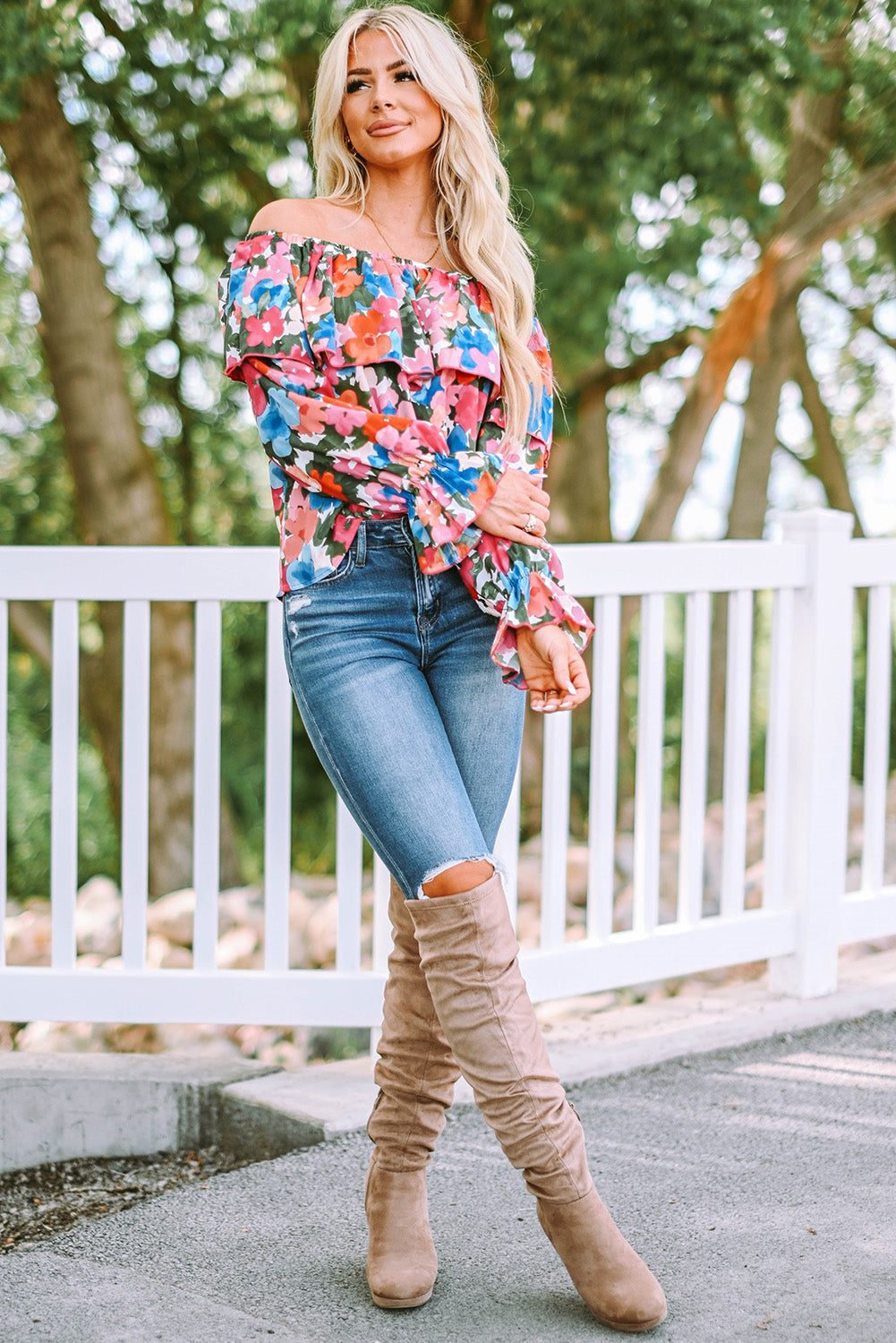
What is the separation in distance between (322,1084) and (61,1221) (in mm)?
562

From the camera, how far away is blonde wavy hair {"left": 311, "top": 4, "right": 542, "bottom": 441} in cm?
185

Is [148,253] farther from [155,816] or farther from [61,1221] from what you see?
[61,1221]

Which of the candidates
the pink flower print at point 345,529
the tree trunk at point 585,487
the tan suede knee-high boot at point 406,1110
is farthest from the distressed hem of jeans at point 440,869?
the tree trunk at point 585,487

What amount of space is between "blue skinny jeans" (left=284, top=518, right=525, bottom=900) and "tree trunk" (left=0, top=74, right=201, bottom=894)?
3634 millimetres

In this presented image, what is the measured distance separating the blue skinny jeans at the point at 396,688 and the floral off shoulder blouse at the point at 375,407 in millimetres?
38

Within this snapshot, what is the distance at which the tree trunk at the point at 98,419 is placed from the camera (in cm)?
523

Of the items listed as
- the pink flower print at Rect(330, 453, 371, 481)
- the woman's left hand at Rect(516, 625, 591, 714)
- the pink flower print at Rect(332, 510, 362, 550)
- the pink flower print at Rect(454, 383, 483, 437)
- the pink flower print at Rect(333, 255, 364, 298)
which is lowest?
the woman's left hand at Rect(516, 625, 591, 714)

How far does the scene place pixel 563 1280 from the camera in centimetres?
195

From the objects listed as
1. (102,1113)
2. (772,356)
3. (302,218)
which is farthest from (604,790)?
(772,356)

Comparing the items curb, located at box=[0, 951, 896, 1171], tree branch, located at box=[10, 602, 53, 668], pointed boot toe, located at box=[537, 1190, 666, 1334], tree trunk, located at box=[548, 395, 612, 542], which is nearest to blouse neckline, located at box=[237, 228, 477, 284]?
pointed boot toe, located at box=[537, 1190, 666, 1334]

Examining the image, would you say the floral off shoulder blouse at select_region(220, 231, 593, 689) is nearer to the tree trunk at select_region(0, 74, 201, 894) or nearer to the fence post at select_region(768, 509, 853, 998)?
the fence post at select_region(768, 509, 853, 998)

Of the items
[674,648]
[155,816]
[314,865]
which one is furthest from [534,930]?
[674,648]

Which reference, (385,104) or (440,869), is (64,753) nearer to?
(440,869)

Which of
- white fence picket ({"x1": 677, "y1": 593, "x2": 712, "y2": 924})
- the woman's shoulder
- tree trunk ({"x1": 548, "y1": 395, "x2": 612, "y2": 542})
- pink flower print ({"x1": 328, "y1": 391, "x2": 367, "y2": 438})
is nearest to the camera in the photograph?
pink flower print ({"x1": 328, "y1": 391, "x2": 367, "y2": 438})
